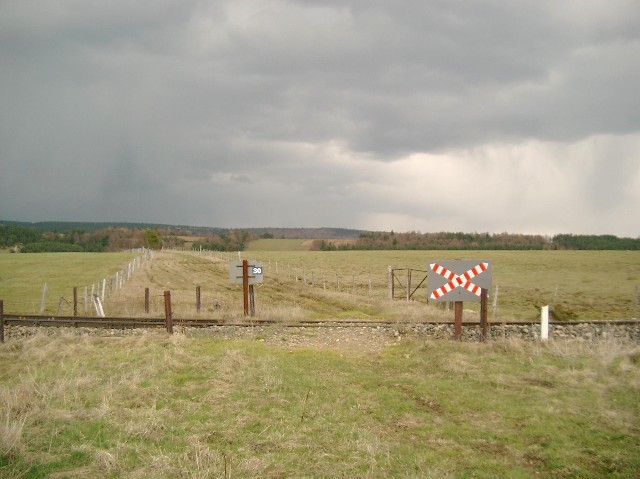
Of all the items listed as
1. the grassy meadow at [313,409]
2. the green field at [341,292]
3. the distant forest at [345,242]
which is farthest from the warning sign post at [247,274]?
the distant forest at [345,242]

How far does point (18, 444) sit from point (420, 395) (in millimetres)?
6158

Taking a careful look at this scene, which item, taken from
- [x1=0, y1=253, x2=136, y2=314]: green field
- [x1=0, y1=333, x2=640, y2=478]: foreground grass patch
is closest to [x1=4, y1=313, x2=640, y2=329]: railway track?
[x1=0, y1=333, x2=640, y2=478]: foreground grass patch

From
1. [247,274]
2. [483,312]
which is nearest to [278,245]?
[247,274]

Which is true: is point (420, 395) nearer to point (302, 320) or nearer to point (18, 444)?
point (18, 444)

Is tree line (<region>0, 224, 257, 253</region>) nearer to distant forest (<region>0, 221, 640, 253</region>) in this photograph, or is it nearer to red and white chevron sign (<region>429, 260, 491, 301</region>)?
distant forest (<region>0, 221, 640, 253</region>)

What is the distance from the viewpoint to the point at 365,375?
35.1 feet

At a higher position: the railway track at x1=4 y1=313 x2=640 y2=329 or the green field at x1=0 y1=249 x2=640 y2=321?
the railway track at x1=4 y1=313 x2=640 y2=329

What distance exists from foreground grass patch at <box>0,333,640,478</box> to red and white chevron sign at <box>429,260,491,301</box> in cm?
169

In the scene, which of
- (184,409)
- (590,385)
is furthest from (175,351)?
(590,385)

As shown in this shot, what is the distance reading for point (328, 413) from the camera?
817 cm

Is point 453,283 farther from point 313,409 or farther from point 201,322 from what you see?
point 201,322

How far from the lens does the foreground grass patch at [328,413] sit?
6.20 metres

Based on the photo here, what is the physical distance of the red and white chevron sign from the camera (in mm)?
14078

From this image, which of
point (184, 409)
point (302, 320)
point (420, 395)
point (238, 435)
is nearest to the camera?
point (238, 435)
